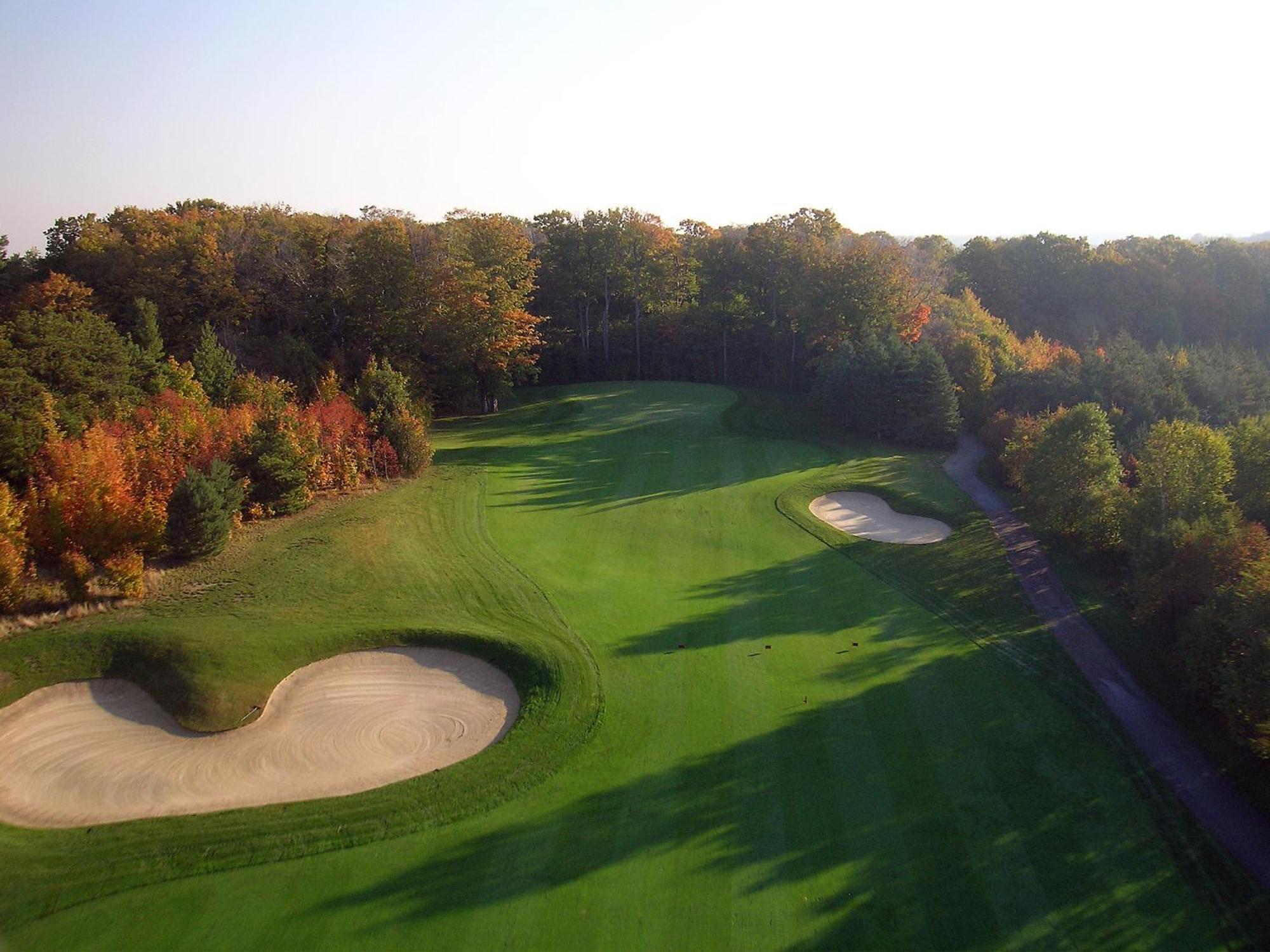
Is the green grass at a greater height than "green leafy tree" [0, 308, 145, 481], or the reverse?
"green leafy tree" [0, 308, 145, 481]

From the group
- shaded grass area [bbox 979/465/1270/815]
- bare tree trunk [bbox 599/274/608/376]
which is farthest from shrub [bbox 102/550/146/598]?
bare tree trunk [bbox 599/274/608/376]

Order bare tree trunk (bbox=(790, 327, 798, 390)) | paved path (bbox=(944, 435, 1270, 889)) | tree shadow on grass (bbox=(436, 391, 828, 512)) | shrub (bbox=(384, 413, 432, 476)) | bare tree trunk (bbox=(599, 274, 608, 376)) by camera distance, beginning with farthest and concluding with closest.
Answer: bare tree trunk (bbox=(599, 274, 608, 376)) < bare tree trunk (bbox=(790, 327, 798, 390)) < shrub (bbox=(384, 413, 432, 476)) < tree shadow on grass (bbox=(436, 391, 828, 512)) < paved path (bbox=(944, 435, 1270, 889))

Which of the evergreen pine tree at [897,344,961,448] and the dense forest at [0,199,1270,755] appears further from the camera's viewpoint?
the evergreen pine tree at [897,344,961,448]

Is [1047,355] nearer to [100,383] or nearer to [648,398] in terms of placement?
[648,398]

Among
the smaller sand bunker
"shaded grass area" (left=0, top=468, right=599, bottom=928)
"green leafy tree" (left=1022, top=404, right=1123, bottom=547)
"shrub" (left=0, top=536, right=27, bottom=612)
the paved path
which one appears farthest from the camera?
the smaller sand bunker

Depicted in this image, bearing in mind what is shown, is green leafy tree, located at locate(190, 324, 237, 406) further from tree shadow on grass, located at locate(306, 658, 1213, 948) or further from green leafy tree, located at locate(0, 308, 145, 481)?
tree shadow on grass, located at locate(306, 658, 1213, 948)

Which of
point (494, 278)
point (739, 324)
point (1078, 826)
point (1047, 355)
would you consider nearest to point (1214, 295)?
point (1047, 355)

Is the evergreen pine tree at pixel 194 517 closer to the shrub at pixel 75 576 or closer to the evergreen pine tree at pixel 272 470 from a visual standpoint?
the shrub at pixel 75 576
